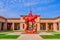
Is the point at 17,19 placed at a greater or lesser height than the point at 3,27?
greater

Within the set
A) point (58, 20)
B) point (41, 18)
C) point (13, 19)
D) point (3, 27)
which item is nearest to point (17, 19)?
point (13, 19)

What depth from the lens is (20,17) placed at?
39.8 metres

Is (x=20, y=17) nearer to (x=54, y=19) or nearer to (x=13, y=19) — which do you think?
(x=13, y=19)

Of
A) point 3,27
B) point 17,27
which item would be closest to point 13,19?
point 3,27

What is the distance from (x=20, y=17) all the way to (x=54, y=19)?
10955 millimetres

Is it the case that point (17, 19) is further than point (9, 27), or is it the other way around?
point (9, 27)

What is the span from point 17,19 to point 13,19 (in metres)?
1.32

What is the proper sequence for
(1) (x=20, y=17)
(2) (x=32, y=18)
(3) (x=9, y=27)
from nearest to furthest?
(2) (x=32, y=18) < (1) (x=20, y=17) < (3) (x=9, y=27)

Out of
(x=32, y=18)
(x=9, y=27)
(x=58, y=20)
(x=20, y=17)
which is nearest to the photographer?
(x=32, y=18)

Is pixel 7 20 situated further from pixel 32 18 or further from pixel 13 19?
pixel 32 18

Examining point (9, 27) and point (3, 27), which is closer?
point (3, 27)

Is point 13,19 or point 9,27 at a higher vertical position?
point 13,19

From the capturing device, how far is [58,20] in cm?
3706

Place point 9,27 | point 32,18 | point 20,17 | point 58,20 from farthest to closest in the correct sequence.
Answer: point 9,27 → point 20,17 → point 58,20 → point 32,18
